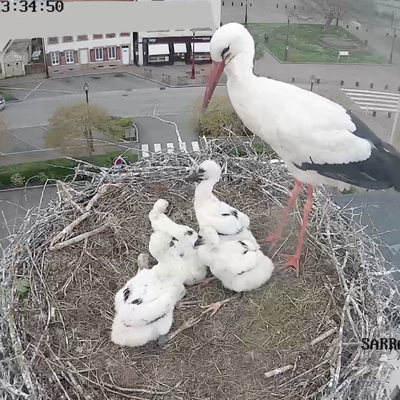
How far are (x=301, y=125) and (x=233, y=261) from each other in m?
0.76

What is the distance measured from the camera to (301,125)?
108 inches

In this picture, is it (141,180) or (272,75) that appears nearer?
(141,180)

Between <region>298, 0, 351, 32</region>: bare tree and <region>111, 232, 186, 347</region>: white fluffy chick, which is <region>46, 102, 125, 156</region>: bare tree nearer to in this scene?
<region>298, 0, 351, 32</region>: bare tree

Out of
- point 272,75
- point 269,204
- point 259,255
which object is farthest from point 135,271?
point 272,75

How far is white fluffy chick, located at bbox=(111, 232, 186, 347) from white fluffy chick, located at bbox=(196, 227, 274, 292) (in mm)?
163

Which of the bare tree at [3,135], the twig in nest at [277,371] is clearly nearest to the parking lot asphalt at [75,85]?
the bare tree at [3,135]

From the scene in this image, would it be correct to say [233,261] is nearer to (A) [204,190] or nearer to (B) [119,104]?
(A) [204,190]

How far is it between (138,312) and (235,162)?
1.60 m

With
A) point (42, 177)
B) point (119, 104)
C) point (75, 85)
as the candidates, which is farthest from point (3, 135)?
point (75, 85)

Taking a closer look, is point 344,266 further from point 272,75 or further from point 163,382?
point 272,75

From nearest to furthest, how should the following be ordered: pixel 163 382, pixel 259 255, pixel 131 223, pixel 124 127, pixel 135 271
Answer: pixel 163 382 < pixel 259 255 < pixel 135 271 < pixel 131 223 < pixel 124 127

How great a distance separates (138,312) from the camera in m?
2.72

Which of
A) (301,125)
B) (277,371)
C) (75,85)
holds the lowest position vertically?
(75,85)

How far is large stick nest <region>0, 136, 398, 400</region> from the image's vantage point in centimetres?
261
